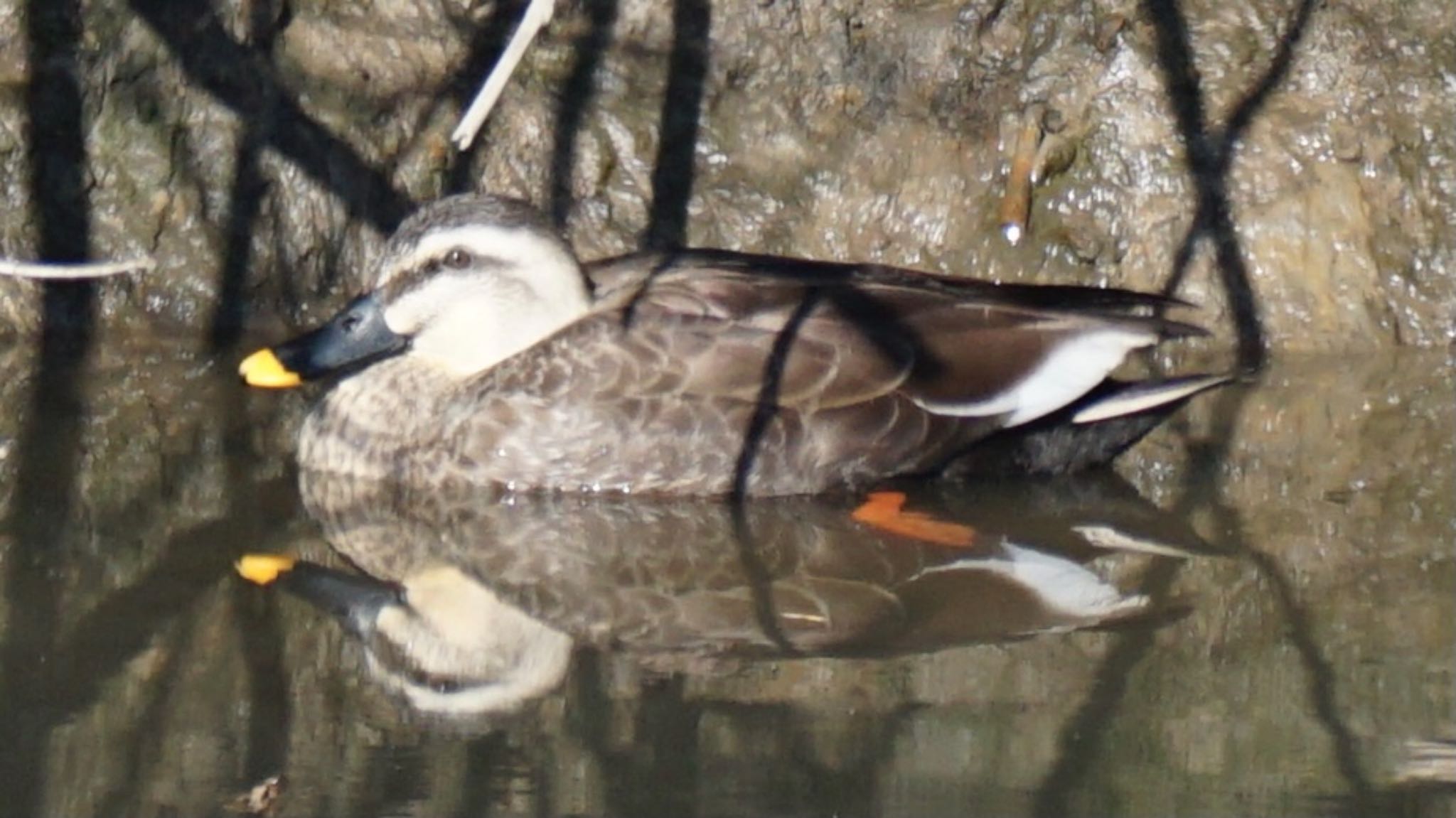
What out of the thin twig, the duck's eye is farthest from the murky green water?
the thin twig

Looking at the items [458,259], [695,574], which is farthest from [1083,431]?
[458,259]

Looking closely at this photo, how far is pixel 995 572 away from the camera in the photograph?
229 inches

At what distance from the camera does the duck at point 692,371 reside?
21.6ft

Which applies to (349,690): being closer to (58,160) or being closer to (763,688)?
(763,688)

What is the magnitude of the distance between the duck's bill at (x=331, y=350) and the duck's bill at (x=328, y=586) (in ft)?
3.20

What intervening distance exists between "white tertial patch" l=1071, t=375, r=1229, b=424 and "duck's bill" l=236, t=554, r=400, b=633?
212 centimetres

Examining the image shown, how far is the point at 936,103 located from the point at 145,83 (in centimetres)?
265

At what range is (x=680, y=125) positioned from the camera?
8445 millimetres

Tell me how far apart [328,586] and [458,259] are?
1.49 metres

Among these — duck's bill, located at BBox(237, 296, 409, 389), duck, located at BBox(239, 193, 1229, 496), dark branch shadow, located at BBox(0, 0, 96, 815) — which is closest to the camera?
dark branch shadow, located at BBox(0, 0, 96, 815)

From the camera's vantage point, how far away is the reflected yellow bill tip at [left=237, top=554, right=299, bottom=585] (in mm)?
5633

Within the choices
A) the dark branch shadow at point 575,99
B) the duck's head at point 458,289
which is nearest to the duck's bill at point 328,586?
the duck's head at point 458,289

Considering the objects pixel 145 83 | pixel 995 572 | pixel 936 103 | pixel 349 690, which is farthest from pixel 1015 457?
pixel 145 83

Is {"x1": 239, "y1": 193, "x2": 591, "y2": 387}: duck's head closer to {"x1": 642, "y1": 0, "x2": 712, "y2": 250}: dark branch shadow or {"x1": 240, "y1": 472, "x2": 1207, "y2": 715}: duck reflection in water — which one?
{"x1": 240, "y1": 472, "x2": 1207, "y2": 715}: duck reflection in water
